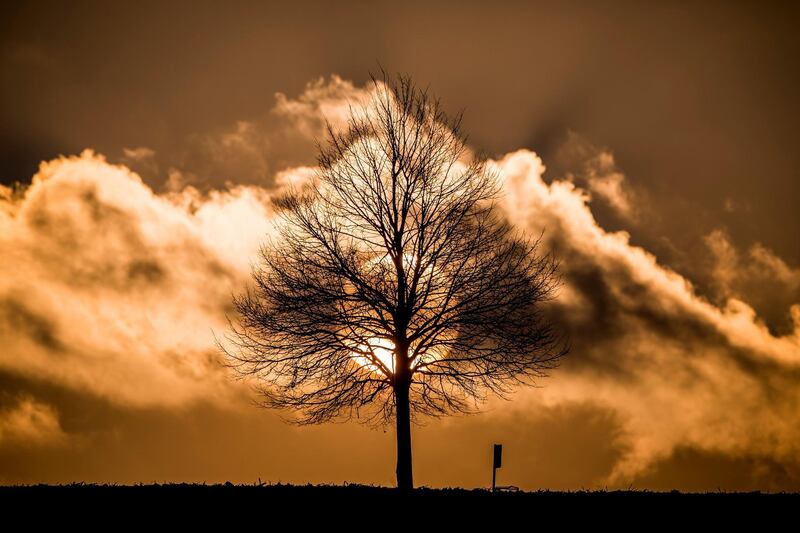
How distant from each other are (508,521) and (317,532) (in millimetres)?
3178

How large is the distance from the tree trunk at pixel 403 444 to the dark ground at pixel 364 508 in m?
1.71

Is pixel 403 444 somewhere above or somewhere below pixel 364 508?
above

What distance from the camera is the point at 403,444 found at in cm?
1633

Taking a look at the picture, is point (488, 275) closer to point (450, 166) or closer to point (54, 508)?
point (450, 166)

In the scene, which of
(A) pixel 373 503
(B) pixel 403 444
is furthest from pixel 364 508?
(B) pixel 403 444

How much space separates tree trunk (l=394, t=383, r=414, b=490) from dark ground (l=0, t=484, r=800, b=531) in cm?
171

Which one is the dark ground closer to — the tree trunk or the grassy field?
the grassy field

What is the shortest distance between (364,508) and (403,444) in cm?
389

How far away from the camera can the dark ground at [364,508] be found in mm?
11781

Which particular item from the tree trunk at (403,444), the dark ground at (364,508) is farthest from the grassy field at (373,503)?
the tree trunk at (403,444)

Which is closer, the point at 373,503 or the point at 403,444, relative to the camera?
the point at 373,503

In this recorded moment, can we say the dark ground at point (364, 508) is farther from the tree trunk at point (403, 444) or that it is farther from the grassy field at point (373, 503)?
the tree trunk at point (403, 444)

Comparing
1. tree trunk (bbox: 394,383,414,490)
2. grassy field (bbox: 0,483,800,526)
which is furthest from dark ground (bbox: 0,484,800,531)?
tree trunk (bbox: 394,383,414,490)

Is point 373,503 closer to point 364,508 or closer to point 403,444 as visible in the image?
point 364,508
